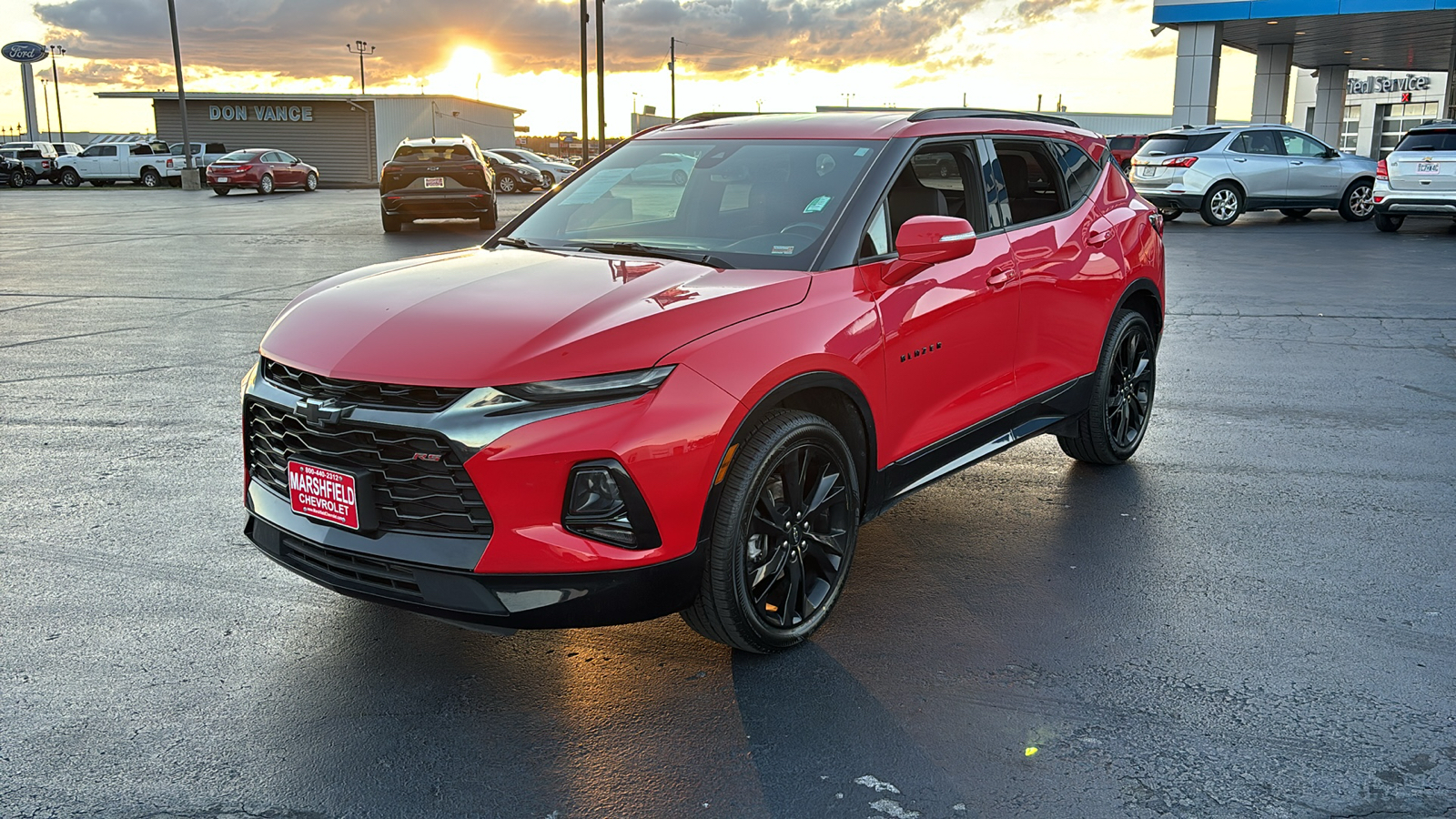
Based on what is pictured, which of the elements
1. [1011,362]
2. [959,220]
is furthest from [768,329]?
[1011,362]

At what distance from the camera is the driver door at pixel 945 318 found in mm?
4168

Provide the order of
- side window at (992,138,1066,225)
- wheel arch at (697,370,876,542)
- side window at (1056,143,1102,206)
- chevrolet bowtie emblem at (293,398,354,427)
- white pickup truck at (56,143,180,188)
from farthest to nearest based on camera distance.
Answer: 1. white pickup truck at (56,143,180,188)
2. side window at (1056,143,1102,206)
3. side window at (992,138,1066,225)
4. wheel arch at (697,370,876,542)
5. chevrolet bowtie emblem at (293,398,354,427)

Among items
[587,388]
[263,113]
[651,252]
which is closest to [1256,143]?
[651,252]

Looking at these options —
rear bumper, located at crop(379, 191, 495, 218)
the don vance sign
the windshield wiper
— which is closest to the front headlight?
the windshield wiper

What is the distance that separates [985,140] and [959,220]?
114 centimetres

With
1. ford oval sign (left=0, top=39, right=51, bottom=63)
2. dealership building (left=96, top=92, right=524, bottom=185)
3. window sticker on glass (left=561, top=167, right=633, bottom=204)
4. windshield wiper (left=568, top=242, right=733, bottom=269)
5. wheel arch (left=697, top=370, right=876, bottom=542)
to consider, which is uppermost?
ford oval sign (left=0, top=39, right=51, bottom=63)

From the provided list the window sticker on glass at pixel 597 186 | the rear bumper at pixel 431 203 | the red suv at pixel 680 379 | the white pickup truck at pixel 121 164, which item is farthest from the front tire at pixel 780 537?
the white pickup truck at pixel 121 164

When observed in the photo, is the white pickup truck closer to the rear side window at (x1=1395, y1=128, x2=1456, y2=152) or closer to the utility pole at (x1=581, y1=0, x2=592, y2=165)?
the utility pole at (x1=581, y1=0, x2=592, y2=165)

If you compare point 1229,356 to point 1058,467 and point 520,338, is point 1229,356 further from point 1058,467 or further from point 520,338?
point 520,338

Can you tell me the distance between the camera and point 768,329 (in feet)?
11.7

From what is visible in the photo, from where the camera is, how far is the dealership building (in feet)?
206

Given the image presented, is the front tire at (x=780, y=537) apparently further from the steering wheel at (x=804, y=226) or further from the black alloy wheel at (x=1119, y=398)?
the black alloy wheel at (x=1119, y=398)

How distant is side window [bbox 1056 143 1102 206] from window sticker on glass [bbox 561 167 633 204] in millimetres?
2114

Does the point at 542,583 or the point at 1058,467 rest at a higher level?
the point at 542,583
